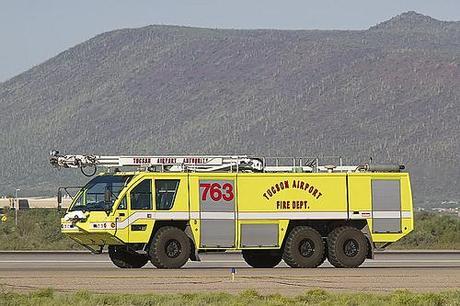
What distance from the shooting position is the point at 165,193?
36906 mm

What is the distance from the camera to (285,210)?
37.7 metres

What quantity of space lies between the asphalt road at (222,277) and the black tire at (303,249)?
36cm

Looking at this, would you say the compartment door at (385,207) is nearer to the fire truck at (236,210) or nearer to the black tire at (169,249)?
the fire truck at (236,210)

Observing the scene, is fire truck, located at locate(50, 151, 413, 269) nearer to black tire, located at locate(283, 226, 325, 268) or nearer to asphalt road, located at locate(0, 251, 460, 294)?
black tire, located at locate(283, 226, 325, 268)

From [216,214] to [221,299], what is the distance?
1077cm

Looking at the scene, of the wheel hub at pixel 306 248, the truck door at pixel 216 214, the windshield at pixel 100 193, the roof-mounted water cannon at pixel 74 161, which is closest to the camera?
the windshield at pixel 100 193

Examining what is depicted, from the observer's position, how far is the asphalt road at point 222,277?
3012 cm

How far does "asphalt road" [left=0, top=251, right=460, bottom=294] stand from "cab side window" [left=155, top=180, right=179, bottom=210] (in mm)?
1780

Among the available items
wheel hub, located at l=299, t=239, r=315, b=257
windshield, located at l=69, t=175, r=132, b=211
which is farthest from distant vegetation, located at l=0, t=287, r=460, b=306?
wheel hub, located at l=299, t=239, r=315, b=257

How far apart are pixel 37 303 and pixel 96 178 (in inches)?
479

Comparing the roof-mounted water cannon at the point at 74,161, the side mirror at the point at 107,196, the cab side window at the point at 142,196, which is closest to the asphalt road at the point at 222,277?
the cab side window at the point at 142,196

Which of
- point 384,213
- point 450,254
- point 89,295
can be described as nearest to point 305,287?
point 89,295

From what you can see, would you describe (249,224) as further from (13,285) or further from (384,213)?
(13,285)

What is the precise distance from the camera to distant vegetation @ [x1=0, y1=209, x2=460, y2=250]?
57.0 meters
